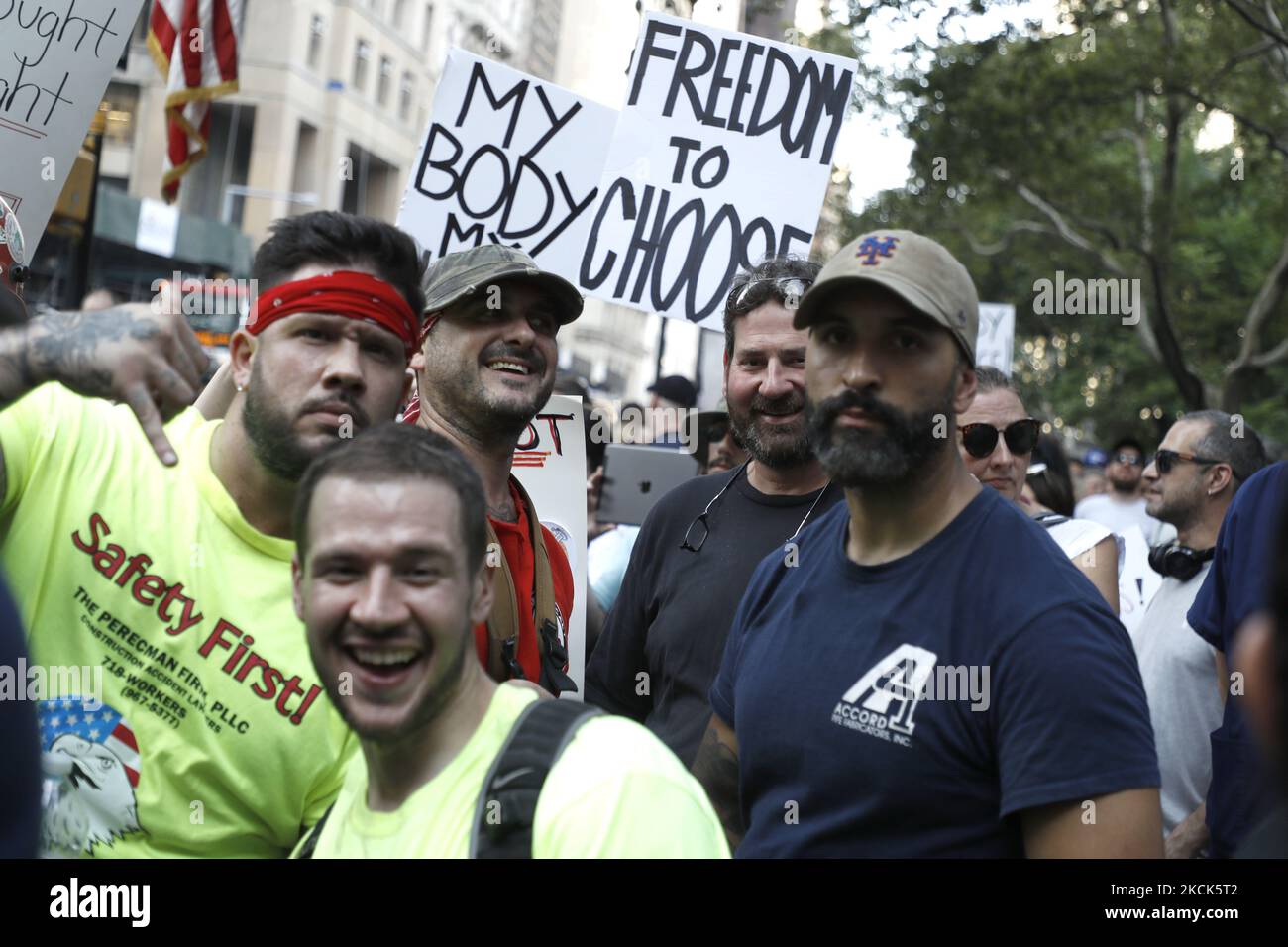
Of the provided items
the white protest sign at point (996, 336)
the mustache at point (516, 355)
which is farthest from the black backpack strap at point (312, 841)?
the white protest sign at point (996, 336)

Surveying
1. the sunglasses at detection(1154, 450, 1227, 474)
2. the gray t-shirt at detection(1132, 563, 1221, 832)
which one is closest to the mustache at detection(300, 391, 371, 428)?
the gray t-shirt at detection(1132, 563, 1221, 832)

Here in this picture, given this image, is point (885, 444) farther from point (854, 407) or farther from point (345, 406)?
point (345, 406)

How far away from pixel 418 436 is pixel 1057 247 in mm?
24783

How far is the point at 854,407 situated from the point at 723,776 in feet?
2.96

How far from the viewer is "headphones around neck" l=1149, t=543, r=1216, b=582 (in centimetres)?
571

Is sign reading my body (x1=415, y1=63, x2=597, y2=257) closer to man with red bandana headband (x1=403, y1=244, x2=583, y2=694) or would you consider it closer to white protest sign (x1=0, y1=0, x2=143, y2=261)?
white protest sign (x1=0, y1=0, x2=143, y2=261)

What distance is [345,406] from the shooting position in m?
3.23

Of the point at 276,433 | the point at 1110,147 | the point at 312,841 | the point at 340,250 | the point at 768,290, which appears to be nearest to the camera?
the point at 312,841

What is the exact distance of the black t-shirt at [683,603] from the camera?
3.96 metres

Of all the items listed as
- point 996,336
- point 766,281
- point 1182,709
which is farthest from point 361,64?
point 766,281

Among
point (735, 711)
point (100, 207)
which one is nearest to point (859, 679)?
point (735, 711)

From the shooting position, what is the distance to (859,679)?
9.30ft

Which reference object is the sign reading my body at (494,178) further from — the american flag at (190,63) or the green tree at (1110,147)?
the green tree at (1110,147)
